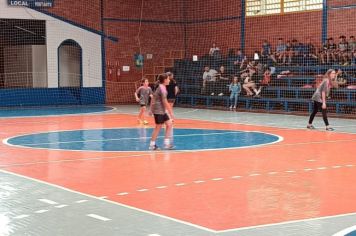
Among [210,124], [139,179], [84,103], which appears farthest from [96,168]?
[84,103]

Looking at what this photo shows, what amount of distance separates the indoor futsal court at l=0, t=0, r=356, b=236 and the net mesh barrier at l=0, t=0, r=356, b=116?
0.07 meters

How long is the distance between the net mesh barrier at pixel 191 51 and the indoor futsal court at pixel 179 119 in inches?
2.7

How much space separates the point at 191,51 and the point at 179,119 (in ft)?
46.4

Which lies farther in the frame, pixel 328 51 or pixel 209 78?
pixel 209 78

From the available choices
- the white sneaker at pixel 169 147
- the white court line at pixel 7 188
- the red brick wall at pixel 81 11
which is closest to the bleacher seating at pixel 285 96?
the red brick wall at pixel 81 11

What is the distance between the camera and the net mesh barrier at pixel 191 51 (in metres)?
27.0

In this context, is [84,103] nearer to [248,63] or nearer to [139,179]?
[248,63]

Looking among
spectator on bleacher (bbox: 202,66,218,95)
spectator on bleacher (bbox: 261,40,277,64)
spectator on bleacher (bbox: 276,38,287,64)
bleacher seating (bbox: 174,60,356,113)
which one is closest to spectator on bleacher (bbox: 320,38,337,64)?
bleacher seating (bbox: 174,60,356,113)

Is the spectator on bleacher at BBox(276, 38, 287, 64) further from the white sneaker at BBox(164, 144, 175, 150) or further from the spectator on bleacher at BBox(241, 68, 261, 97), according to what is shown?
the white sneaker at BBox(164, 144, 175, 150)

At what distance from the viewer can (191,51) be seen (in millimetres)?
36438

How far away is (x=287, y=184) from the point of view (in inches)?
370

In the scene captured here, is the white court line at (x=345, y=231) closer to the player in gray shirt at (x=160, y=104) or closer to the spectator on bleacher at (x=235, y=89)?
the player in gray shirt at (x=160, y=104)

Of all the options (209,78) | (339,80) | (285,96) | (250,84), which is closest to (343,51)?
(339,80)

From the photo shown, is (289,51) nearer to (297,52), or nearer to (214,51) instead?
(297,52)
